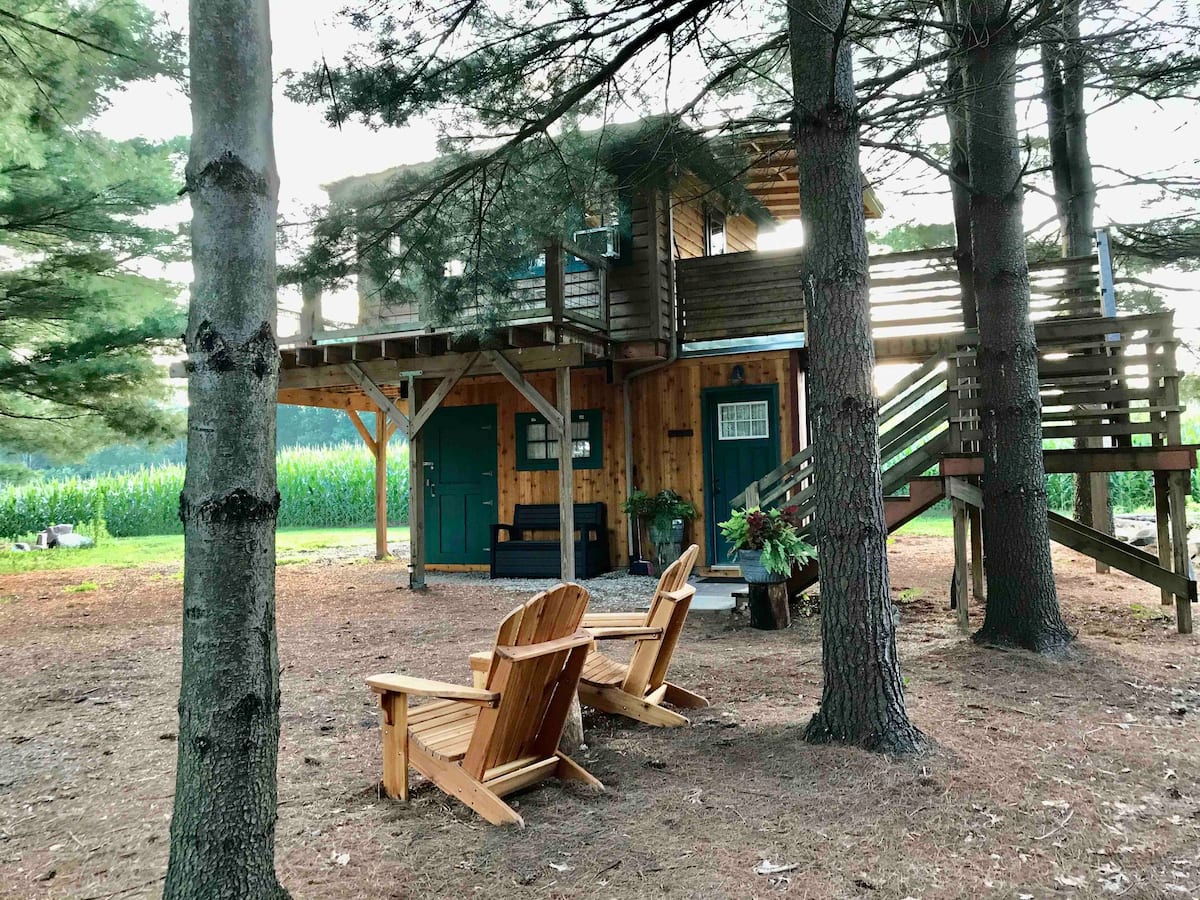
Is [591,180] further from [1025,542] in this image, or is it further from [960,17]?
[1025,542]

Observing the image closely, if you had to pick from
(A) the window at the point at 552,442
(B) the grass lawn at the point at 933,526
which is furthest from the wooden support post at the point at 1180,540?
(B) the grass lawn at the point at 933,526

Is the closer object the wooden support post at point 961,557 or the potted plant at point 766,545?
the wooden support post at point 961,557

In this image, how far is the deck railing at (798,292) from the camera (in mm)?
9266

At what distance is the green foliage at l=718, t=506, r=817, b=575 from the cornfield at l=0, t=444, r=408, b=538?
1484 centimetres

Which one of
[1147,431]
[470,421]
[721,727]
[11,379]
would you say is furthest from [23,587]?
[1147,431]

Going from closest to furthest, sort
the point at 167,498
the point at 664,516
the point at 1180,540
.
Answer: the point at 1180,540 → the point at 664,516 → the point at 167,498

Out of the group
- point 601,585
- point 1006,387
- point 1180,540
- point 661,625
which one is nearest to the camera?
point 661,625

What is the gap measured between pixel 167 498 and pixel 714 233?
679 inches

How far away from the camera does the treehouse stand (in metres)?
7.39

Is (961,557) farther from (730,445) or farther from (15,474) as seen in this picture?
(15,474)

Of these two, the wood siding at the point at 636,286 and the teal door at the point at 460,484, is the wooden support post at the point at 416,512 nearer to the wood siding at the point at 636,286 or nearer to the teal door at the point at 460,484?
the teal door at the point at 460,484

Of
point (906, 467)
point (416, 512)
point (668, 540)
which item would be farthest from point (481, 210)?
point (668, 540)

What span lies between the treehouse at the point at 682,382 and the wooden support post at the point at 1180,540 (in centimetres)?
2

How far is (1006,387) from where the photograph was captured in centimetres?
607
